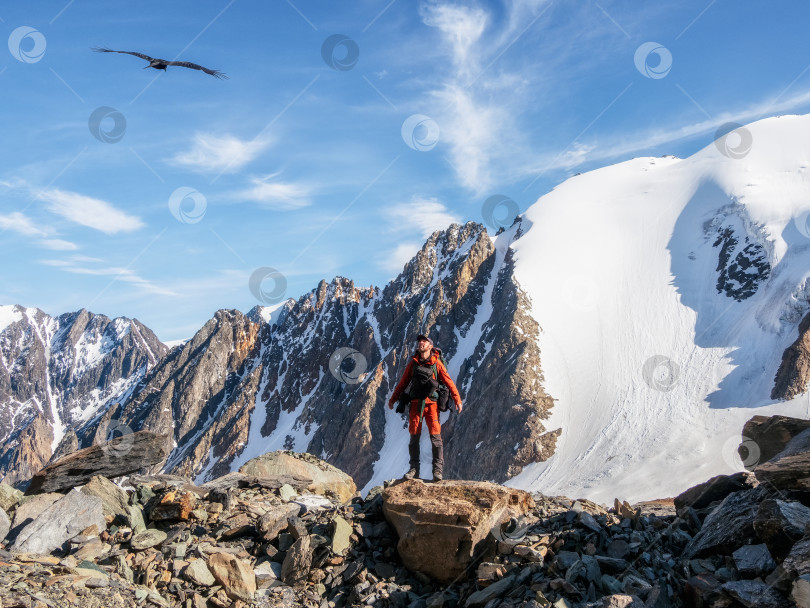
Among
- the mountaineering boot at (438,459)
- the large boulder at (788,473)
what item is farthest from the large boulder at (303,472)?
the large boulder at (788,473)

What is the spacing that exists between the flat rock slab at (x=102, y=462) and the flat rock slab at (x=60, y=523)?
6.94 feet

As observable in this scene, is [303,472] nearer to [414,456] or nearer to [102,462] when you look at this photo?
[414,456]

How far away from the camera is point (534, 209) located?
149500mm

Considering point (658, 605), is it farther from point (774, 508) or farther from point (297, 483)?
point (297, 483)

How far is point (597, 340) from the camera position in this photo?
96.2 m

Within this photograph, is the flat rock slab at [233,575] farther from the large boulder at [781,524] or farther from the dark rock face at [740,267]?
the dark rock face at [740,267]

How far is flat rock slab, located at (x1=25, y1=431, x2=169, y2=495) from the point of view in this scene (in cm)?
1345

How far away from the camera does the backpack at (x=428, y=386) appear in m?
12.4

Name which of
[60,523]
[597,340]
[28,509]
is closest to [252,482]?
[60,523]

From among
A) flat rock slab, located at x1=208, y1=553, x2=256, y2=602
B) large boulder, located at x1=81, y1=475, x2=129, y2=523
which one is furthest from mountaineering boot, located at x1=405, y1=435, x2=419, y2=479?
large boulder, located at x1=81, y1=475, x2=129, y2=523

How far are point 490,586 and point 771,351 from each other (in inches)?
3369

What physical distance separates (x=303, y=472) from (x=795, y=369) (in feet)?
252

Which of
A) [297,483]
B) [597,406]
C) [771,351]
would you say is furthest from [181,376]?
[297,483]

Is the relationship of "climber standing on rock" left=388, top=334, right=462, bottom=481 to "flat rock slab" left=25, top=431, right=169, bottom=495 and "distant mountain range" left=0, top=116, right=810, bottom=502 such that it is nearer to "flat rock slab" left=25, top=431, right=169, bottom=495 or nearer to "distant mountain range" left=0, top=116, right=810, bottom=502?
"flat rock slab" left=25, top=431, right=169, bottom=495
